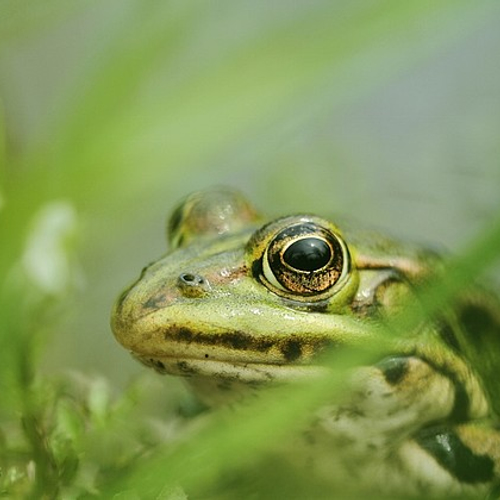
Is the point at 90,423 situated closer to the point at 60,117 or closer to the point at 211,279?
the point at 211,279

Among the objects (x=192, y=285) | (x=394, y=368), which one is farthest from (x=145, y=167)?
(x=394, y=368)

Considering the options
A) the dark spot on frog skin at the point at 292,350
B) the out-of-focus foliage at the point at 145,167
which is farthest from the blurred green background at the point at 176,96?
the dark spot on frog skin at the point at 292,350

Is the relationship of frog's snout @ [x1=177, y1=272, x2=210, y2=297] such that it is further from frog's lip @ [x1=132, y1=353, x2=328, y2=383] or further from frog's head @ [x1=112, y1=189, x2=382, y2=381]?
frog's lip @ [x1=132, y1=353, x2=328, y2=383]

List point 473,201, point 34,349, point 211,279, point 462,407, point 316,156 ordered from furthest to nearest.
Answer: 1. point 316,156
2. point 473,201
3. point 462,407
4. point 211,279
5. point 34,349

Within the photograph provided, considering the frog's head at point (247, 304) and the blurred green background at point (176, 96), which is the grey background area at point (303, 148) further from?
the frog's head at point (247, 304)

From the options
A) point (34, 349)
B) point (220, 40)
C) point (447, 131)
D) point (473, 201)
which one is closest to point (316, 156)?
point (447, 131)

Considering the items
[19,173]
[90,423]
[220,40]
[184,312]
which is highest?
[220,40]

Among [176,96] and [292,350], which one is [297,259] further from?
[176,96]
